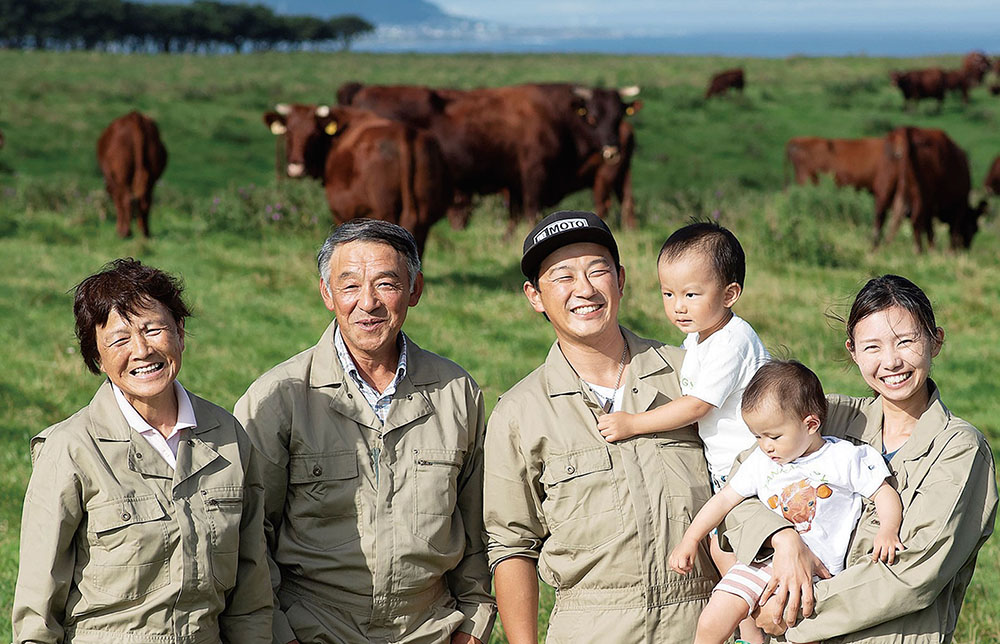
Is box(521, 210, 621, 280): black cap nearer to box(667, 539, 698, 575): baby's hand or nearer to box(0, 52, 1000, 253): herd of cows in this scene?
box(667, 539, 698, 575): baby's hand

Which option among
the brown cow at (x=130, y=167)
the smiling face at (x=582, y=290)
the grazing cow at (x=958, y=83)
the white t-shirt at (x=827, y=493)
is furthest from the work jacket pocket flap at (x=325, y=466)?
the grazing cow at (x=958, y=83)

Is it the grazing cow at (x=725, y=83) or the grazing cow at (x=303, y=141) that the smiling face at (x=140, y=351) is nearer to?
the grazing cow at (x=303, y=141)

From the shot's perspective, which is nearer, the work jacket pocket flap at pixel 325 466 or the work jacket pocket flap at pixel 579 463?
the work jacket pocket flap at pixel 579 463

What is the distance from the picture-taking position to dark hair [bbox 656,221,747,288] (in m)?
3.55

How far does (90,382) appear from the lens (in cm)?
808

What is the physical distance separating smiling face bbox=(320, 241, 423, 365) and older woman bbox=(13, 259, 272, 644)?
1.81ft

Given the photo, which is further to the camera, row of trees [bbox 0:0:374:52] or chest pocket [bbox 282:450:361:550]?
row of trees [bbox 0:0:374:52]

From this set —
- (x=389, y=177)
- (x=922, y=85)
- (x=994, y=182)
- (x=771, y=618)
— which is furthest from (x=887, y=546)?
(x=922, y=85)

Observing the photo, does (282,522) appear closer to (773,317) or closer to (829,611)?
(829,611)

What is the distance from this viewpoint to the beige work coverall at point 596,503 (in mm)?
3320

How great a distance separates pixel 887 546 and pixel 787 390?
51 cm

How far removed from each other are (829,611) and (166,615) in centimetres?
191

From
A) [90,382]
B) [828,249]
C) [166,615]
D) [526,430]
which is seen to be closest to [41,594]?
[166,615]

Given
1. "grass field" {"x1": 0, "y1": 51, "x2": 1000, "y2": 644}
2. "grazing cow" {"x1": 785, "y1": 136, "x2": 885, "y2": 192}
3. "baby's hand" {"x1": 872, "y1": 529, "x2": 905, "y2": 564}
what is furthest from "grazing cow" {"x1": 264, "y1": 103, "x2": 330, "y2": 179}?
"grazing cow" {"x1": 785, "y1": 136, "x2": 885, "y2": 192}
